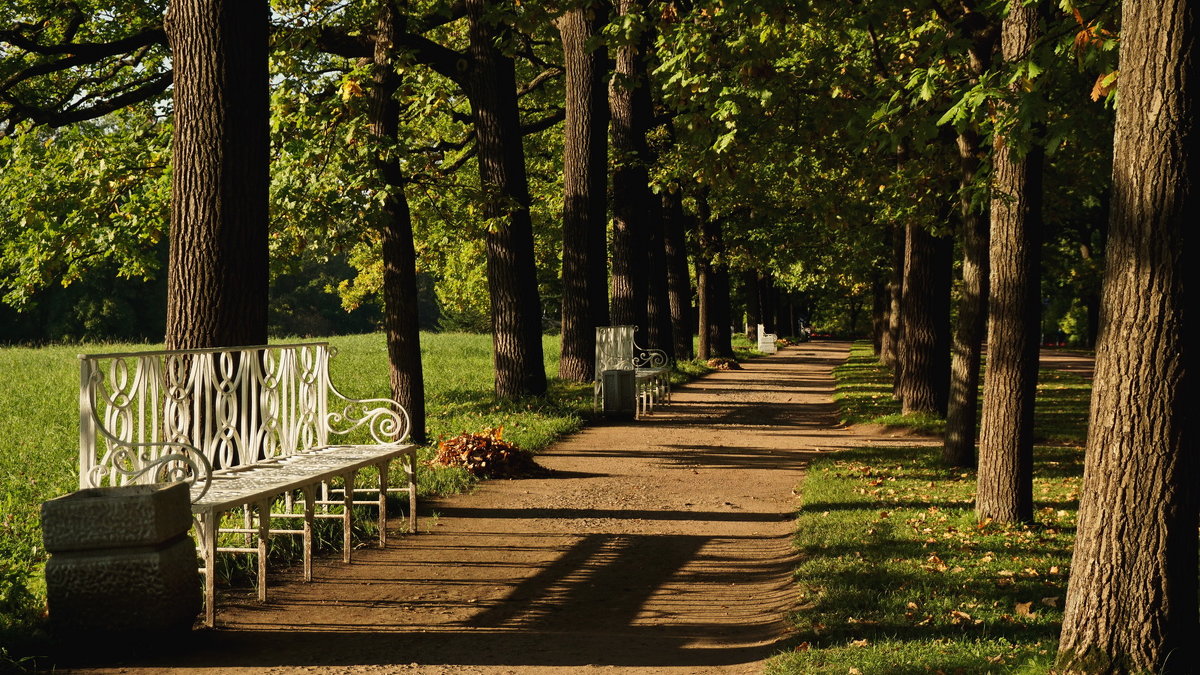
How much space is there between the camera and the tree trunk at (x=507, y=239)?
16719 mm

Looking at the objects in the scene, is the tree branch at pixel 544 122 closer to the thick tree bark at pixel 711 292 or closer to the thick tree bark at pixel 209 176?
the thick tree bark at pixel 711 292

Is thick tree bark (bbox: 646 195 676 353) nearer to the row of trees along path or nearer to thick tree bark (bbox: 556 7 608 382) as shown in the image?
the row of trees along path

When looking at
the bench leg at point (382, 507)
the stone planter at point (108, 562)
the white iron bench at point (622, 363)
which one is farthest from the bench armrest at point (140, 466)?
the white iron bench at point (622, 363)

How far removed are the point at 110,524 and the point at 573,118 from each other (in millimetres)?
15276

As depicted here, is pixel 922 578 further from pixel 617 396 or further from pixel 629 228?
pixel 629 228

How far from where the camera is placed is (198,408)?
23.1 ft

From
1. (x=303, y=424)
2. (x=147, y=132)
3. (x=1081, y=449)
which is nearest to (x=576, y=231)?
(x=147, y=132)

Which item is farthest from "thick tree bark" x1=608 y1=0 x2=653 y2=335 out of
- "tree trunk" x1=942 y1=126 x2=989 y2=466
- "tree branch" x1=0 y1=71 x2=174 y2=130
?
"tree trunk" x1=942 y1=126 x2=989 y2=466

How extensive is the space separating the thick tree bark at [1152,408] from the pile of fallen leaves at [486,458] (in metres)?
7.17

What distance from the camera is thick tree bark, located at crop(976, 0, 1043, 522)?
8.81 meters

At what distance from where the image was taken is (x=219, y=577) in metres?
6.88

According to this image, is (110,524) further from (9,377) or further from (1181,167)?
(9,377)

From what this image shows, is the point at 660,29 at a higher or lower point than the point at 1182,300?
higher

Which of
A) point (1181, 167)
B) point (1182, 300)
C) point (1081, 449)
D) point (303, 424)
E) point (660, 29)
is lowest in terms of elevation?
point (1081, 449)
